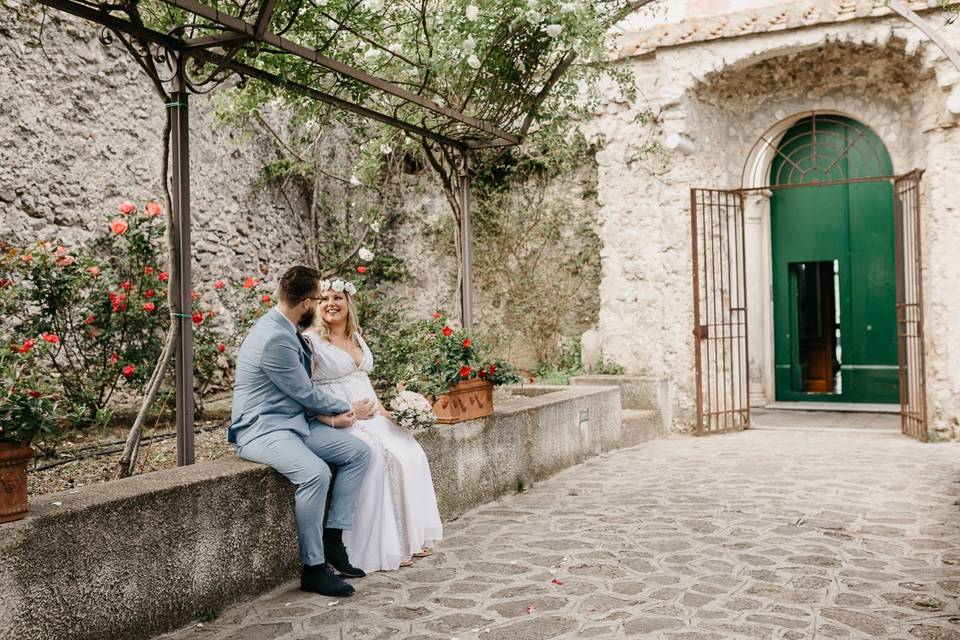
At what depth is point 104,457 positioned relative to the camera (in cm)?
503

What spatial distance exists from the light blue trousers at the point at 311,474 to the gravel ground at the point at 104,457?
1002mm

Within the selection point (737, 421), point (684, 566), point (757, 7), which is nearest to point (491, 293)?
point (737, 421)

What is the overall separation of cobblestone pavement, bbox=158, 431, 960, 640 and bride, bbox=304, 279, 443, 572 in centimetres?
14

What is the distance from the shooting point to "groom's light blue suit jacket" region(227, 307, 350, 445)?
12.0ft

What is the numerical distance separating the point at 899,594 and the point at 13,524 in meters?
3.60

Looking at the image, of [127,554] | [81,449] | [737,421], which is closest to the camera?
[127,554]

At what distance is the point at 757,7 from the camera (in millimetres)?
8211

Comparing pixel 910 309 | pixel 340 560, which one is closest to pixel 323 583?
pixel 340 560

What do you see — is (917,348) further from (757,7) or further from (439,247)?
(439,247)

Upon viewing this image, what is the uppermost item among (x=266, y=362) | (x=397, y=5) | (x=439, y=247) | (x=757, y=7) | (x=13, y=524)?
(x=757, y=7)

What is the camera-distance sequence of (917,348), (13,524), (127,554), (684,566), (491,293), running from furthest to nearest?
1. (491,293)
2. (917,348)
3. (684,566)
4. (127,554)
5. (13,524)

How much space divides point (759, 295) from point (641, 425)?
3.01 metres

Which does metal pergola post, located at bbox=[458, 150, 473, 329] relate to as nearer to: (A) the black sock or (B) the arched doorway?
(A) the black sock

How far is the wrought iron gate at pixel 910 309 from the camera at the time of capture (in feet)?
25.5
